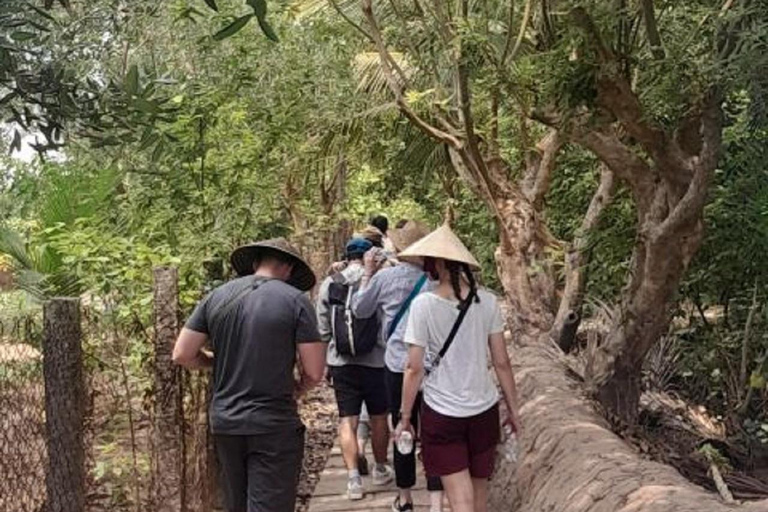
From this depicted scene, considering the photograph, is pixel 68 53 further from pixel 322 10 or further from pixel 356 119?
pixel 356 119

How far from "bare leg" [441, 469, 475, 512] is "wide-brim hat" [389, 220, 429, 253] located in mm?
2462

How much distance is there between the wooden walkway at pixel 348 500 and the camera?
6.48 metres

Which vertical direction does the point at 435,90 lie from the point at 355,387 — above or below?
above

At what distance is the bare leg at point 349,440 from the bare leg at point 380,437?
0.19m

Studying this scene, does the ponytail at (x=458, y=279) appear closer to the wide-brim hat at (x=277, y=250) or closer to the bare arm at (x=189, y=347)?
the wide-brim hat at (x=277, y=250)

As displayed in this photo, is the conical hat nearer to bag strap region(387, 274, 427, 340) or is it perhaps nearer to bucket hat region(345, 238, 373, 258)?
bag strap region(387, 274, 427, 340)

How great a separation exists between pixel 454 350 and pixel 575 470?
0.78 metres

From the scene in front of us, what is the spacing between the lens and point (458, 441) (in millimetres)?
4836

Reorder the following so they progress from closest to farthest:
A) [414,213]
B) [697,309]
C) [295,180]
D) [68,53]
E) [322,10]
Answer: [68,53], [697,309], [322,10], [295,180], [414,213]

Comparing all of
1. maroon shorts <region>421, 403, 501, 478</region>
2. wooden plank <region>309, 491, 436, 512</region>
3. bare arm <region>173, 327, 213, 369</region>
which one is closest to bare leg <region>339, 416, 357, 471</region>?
wooden plank <region>309, 491, 436, 512</region>

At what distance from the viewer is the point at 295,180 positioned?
13.7 meters

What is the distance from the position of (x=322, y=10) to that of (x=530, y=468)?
8.21 metres

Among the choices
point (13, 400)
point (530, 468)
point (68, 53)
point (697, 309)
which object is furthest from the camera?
point (697, 309)

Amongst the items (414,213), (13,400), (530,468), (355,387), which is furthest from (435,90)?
(414,213)
